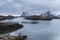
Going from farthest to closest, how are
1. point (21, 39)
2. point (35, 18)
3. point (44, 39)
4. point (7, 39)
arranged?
point (35, 18), point (44, 39), point (21, 39), point (7, 39)

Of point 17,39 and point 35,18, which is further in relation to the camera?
point 35,18

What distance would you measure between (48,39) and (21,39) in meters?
5.47

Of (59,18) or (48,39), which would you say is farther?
(59,18)

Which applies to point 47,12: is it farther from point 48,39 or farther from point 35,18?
point 48,39

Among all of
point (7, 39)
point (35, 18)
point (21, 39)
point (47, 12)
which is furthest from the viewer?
point (47, 12)

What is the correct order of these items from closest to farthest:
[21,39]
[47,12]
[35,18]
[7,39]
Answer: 1. [7,39]
2. [21,39]
3. [35,18]
4. [47,12]

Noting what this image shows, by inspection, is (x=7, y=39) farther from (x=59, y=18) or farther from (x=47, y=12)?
(x=59, y=18)

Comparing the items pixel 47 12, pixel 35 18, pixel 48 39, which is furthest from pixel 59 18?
pixel 48 39

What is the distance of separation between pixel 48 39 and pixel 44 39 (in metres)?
0.56

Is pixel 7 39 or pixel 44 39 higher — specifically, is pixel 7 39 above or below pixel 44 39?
above

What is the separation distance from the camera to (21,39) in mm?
16594

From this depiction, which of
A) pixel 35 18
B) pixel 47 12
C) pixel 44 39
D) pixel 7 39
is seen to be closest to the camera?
pixel 7 39

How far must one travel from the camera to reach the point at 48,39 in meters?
21.0

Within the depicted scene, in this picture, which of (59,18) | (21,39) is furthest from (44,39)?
(59,18)
